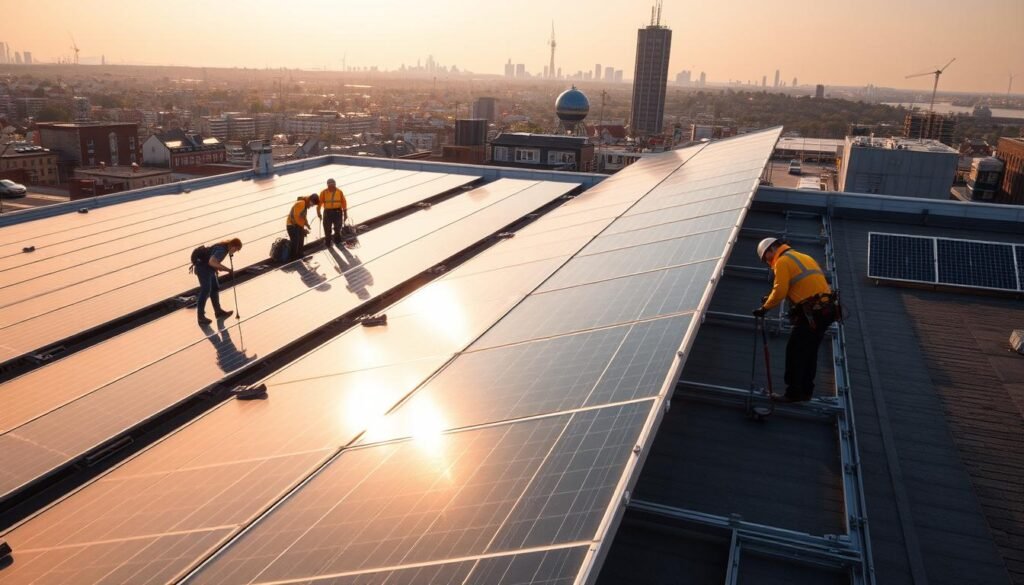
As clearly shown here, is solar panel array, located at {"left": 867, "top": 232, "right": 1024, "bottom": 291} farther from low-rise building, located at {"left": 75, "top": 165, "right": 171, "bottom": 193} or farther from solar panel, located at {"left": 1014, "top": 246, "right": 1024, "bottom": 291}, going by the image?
low-rise building, located at {"left": 75, "top": 165, "right": 171, "bottom": 193}

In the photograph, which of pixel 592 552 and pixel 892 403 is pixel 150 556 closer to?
pixel 592 552

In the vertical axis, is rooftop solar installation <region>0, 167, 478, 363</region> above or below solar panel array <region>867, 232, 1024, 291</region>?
below

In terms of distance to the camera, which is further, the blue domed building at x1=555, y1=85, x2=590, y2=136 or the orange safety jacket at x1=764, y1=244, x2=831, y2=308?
the blue domed building at x1=555, y1=85, x2=590, y2=136

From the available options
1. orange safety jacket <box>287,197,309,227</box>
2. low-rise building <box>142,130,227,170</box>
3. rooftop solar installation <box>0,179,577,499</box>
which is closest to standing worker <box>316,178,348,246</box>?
rooftop solar installation <box>0,179,577,499</box>

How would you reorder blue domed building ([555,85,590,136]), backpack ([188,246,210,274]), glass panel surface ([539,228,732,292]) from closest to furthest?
glass panel surface ([539,228,732,292]) < backpack ([188,246,210,274]) < blue domed building ([555,85,590,136])

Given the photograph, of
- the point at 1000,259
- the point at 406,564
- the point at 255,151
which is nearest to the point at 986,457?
the point at 406,564

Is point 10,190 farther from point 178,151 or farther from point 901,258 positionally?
point 901,258

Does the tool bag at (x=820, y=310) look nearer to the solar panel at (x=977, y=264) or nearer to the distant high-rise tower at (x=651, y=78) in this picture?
the solar panel at (x=977, y=264)
